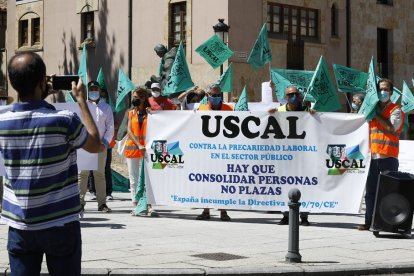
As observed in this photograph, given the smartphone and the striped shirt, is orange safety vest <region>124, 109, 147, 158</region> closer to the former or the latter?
the smartphone

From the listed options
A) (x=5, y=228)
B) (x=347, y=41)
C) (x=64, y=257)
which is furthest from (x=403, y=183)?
(x=347, y=41)

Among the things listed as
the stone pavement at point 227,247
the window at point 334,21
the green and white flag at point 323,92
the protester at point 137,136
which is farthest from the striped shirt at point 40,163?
the window at point 334,21

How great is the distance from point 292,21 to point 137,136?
56.0 ft

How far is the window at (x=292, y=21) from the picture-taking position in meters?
29.2

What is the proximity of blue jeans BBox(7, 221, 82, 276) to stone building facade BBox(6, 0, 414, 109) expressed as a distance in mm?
22831

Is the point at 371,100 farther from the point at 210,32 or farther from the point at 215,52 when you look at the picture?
the point at 210,32

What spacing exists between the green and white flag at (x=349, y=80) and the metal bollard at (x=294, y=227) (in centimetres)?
822

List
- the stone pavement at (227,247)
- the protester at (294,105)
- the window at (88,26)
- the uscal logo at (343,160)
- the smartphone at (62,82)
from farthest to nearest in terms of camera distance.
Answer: the window at (88,26) → the protester at (294,105) → the uscal logo at (343,160) → the stone pavement at (227,247) → the smartphone at (62,82)

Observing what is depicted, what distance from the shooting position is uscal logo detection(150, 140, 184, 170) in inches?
520

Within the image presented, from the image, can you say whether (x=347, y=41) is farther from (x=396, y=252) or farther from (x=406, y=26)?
(x=396, y=252)

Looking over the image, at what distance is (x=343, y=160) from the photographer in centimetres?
1240

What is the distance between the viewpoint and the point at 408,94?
18.8 metres

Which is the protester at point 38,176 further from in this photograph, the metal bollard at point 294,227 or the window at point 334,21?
Result: the window at point 334,21

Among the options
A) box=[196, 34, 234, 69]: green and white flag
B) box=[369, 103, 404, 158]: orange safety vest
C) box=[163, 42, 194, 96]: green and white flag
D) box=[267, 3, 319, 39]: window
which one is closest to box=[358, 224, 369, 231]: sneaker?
box=[369, 103, 404, 158]: orange safety vest
